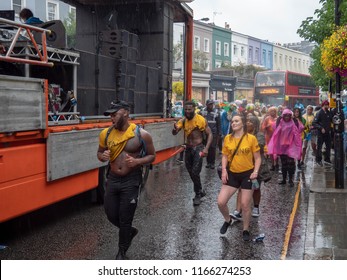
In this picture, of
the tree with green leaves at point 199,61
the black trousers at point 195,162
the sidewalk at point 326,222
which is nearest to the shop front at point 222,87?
the tree with green leaves at point 199,61

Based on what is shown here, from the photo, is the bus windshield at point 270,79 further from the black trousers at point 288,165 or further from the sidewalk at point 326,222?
the black trousers at point 288,165

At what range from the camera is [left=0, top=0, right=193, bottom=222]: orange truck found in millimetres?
5918

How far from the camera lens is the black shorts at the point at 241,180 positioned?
656 centimetres

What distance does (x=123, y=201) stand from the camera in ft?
18.2

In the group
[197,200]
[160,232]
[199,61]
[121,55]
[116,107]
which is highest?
[199,61]

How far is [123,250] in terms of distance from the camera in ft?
18.4

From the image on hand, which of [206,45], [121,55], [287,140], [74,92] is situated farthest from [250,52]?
[74,92]

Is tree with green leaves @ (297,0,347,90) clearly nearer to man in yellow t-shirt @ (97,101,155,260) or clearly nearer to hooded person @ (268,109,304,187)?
hooded person @ (268,109,304,187)

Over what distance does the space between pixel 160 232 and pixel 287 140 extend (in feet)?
16.2

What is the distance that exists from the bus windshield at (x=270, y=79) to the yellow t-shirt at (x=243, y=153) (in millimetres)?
30344

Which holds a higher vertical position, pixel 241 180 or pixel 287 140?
pixel 287 140

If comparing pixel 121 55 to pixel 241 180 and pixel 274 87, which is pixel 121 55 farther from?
pixel 274 87
